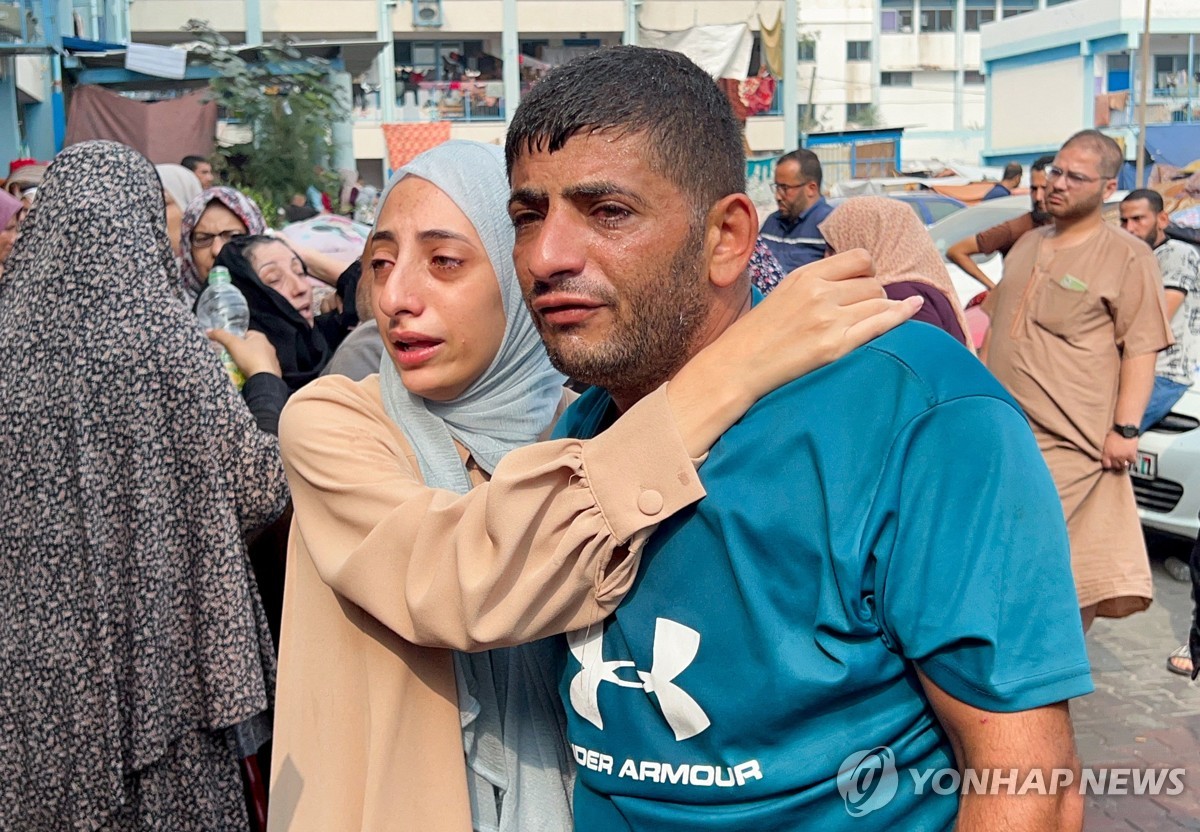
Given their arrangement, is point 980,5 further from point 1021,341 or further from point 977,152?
point 1021,341

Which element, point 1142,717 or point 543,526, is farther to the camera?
point 1142,717

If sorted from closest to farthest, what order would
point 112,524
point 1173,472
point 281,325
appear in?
1. point 112,524
2. point 281,325
3. point 1173,472

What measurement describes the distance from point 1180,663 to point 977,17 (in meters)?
60.4

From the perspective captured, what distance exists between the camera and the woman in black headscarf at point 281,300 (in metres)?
4.20

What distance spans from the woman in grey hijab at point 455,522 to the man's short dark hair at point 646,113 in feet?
0.72

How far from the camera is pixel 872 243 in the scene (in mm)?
5242

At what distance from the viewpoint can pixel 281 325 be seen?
4238mm

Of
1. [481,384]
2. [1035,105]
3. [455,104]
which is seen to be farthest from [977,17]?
[481,384]

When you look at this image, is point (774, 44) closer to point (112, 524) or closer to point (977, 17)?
point (112, 524)

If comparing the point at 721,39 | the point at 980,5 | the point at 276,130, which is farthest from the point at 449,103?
the point at 980,5

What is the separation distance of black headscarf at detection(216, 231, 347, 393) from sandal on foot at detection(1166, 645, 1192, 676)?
4061 millimetres

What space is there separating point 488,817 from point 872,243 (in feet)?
12.6

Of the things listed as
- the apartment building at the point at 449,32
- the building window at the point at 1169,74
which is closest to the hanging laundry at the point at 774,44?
the apartment building at the point at 449,32
